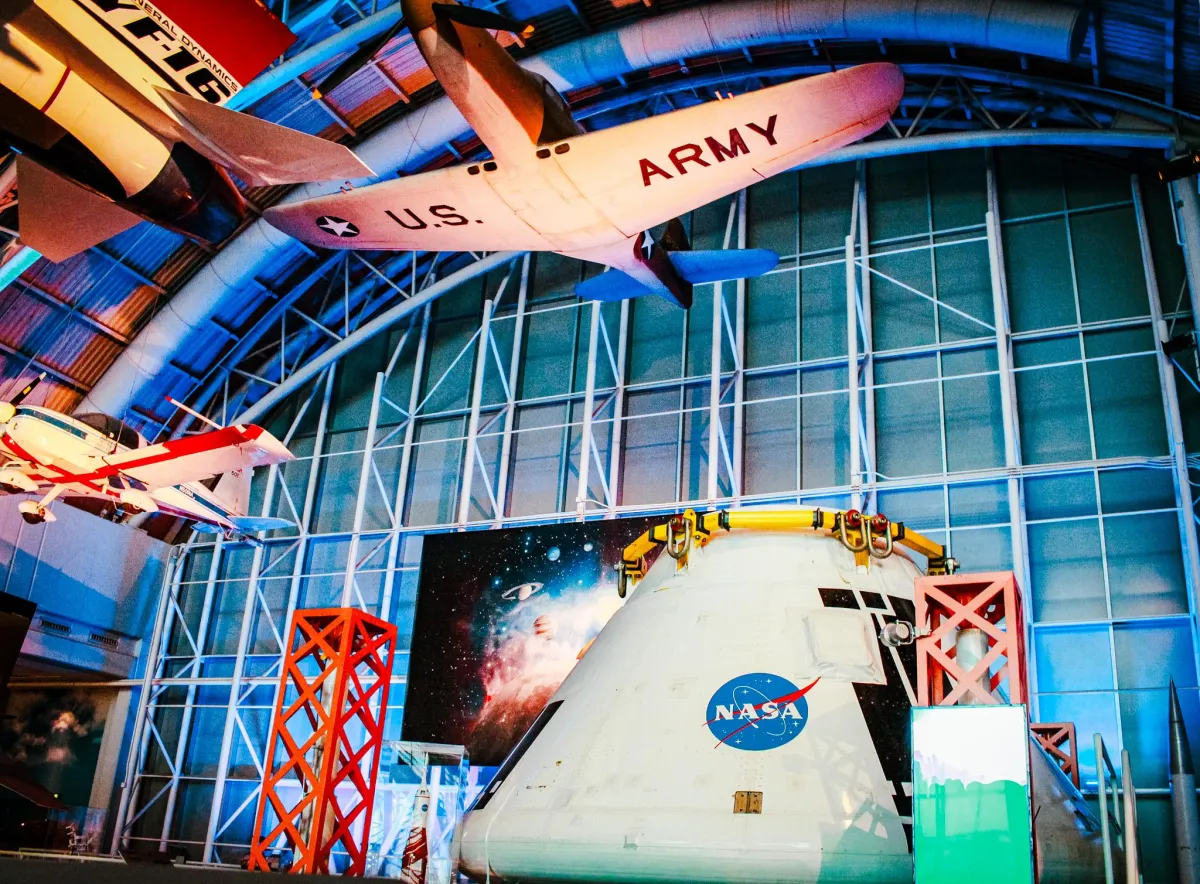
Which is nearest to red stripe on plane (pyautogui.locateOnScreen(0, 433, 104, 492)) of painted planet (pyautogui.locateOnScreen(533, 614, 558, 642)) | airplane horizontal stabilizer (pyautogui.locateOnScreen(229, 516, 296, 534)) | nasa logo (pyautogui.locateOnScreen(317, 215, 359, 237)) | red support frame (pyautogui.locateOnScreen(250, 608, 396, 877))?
airplane horizontal stabilizer (pyautogui.locateOnScreen(229, 516, 296, 534))

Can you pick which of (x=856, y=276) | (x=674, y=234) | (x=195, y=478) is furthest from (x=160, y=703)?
(x=856, y=276)

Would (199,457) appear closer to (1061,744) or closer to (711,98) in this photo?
(711,98)

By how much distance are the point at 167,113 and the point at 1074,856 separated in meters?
11.2

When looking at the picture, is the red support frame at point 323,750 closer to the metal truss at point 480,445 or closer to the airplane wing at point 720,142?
the airplane wing at point 720,142

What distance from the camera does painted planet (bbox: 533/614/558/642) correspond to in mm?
18578

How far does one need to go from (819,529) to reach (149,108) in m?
8.52

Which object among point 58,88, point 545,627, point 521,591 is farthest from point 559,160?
point 545,627

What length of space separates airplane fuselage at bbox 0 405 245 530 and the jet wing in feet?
23.6

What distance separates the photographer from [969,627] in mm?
7602

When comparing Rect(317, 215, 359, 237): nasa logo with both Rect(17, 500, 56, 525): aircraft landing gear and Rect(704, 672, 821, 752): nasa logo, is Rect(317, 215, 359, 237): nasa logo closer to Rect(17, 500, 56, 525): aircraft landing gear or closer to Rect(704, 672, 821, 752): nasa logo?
Rect(17, 500, 56, 525): aircraft landing gear

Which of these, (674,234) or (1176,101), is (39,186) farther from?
(1176,101)

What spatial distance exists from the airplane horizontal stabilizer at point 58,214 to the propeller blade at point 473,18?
4.69 metres

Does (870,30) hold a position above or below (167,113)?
above

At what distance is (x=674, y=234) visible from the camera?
709 inches
